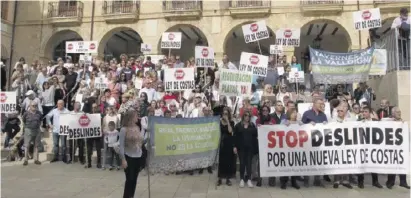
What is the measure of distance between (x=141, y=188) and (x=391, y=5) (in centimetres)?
1847

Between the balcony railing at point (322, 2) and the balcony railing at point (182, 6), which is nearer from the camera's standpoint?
the balcony railing at point (322, 2)

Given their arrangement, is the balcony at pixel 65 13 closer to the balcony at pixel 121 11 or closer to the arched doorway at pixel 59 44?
the arched doorway at pixel 59 44

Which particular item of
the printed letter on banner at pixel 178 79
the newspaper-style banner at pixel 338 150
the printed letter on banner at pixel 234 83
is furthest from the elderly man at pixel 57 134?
the newspaper-style banner at pixel 338 150

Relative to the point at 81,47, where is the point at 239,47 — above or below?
above

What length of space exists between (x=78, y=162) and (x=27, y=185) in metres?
2.58

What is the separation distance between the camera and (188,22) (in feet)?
74.3

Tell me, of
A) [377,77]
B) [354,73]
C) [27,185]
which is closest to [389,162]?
[354,73]

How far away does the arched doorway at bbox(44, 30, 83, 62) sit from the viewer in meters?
24.6

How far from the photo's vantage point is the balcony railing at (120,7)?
2322 cm

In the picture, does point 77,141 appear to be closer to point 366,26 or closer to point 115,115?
point 115,115

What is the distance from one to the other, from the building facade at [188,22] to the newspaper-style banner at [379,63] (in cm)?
872

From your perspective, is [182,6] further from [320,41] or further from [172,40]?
[320,41]

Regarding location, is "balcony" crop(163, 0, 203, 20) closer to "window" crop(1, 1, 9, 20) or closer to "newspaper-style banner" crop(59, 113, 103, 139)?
"window" crop(1, 1, 9, 20)

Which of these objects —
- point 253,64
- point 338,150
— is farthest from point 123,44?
point 338,150
